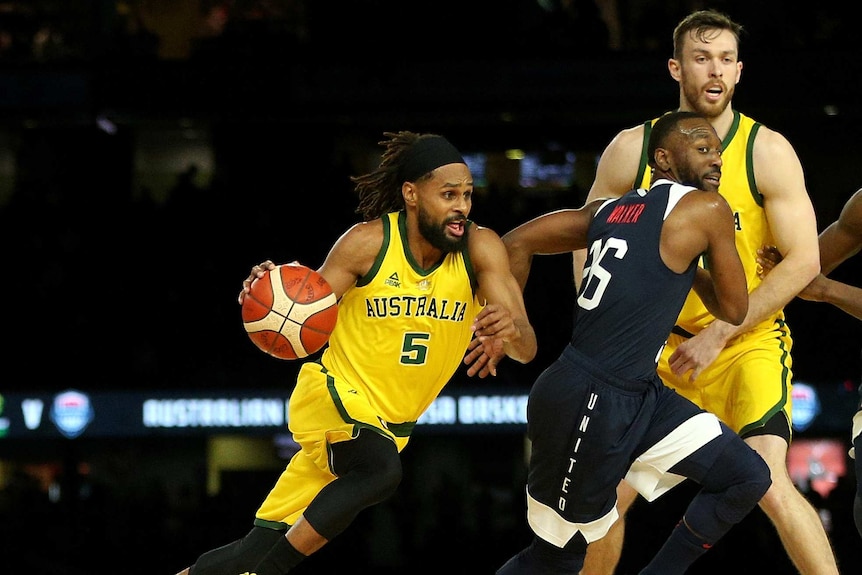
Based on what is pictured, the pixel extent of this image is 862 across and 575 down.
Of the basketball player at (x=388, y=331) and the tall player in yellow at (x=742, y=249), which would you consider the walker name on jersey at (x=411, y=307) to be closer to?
the basketball player at (x=388, y=331)

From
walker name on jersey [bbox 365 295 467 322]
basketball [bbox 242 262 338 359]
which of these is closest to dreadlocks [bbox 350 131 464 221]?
walker name on jersey [bbox 365 295 467 322]

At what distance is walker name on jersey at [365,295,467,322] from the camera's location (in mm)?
4996

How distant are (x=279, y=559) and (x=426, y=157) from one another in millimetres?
1676

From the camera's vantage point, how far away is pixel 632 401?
171 inches

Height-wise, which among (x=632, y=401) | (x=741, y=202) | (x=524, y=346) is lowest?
(x=632, y=401)

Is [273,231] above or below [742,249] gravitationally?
above

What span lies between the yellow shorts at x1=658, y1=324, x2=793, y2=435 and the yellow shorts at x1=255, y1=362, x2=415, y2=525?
1.22 meters

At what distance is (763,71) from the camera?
37.5ft

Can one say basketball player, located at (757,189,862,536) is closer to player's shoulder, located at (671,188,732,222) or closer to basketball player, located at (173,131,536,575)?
player's shoulder, located at (671,188,732,222)

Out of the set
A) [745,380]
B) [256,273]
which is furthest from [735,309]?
[256,273]

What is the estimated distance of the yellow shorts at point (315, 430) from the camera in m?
4.87

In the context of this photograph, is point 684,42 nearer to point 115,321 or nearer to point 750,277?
point 750,277

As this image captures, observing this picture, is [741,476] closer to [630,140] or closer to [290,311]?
[630,140]

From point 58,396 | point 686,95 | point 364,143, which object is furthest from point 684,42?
point 364,143
